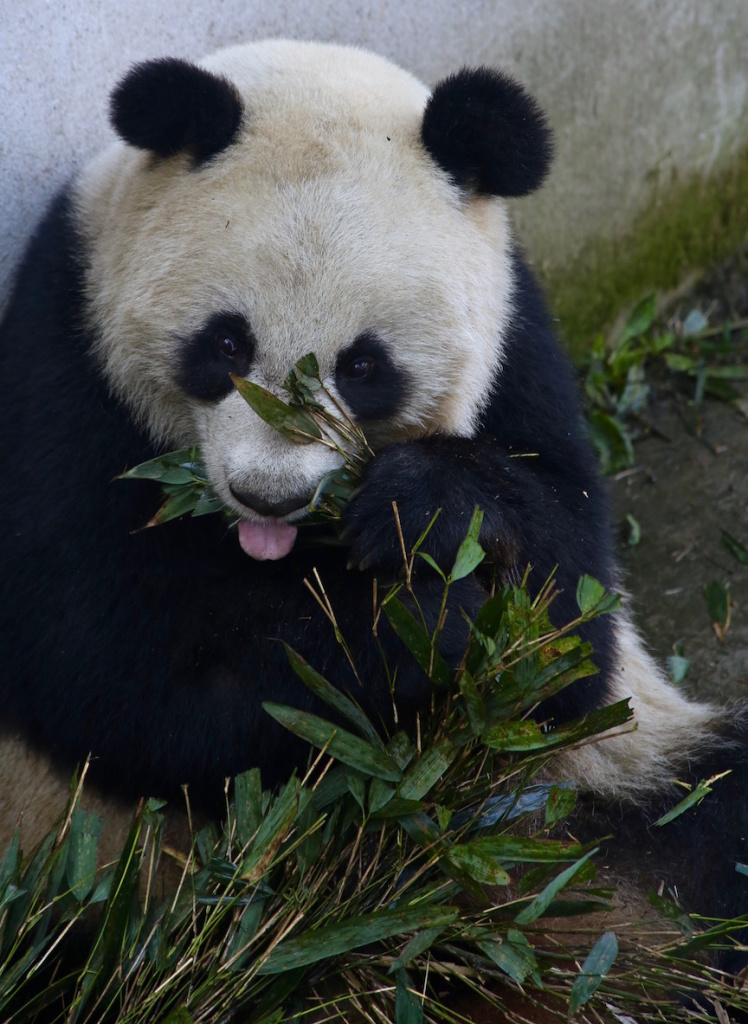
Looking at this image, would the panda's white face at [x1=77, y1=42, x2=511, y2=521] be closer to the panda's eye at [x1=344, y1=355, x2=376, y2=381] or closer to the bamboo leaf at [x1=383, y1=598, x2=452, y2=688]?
the panda's eye at [x1=344, y1=355, x2=376, y2=381]

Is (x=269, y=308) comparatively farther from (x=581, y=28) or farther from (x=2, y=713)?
(x=581, y=28)

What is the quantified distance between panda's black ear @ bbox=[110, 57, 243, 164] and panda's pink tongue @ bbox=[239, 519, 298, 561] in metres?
0.82

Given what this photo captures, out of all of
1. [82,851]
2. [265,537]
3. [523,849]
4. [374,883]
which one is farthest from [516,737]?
[82,851]

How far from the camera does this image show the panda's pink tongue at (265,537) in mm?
2639

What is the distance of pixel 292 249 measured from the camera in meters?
2.45

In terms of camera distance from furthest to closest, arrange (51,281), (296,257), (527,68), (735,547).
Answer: (527,68) < (735,547) < (51,281) < (296,257)

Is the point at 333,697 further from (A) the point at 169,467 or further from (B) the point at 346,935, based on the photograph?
(A) the point at 169,467

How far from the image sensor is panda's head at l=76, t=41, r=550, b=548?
247 centimetres

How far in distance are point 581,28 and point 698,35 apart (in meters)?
0.79

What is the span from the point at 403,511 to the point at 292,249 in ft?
2.04

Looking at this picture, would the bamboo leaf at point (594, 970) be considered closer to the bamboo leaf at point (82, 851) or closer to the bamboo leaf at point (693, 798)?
the bamboo leaf at point (693, 798)

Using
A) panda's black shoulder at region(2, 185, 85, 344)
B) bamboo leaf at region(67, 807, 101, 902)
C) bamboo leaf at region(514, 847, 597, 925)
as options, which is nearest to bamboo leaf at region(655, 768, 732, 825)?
bamboo leaf at region(514, 847, 597, 925)

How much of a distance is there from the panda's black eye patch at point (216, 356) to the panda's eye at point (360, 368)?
0.22 meters

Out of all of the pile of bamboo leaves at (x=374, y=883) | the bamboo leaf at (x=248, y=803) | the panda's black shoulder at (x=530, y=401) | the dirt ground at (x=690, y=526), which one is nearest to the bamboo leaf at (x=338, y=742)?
the pile of bamboo leaves at (x=374, y=883)
